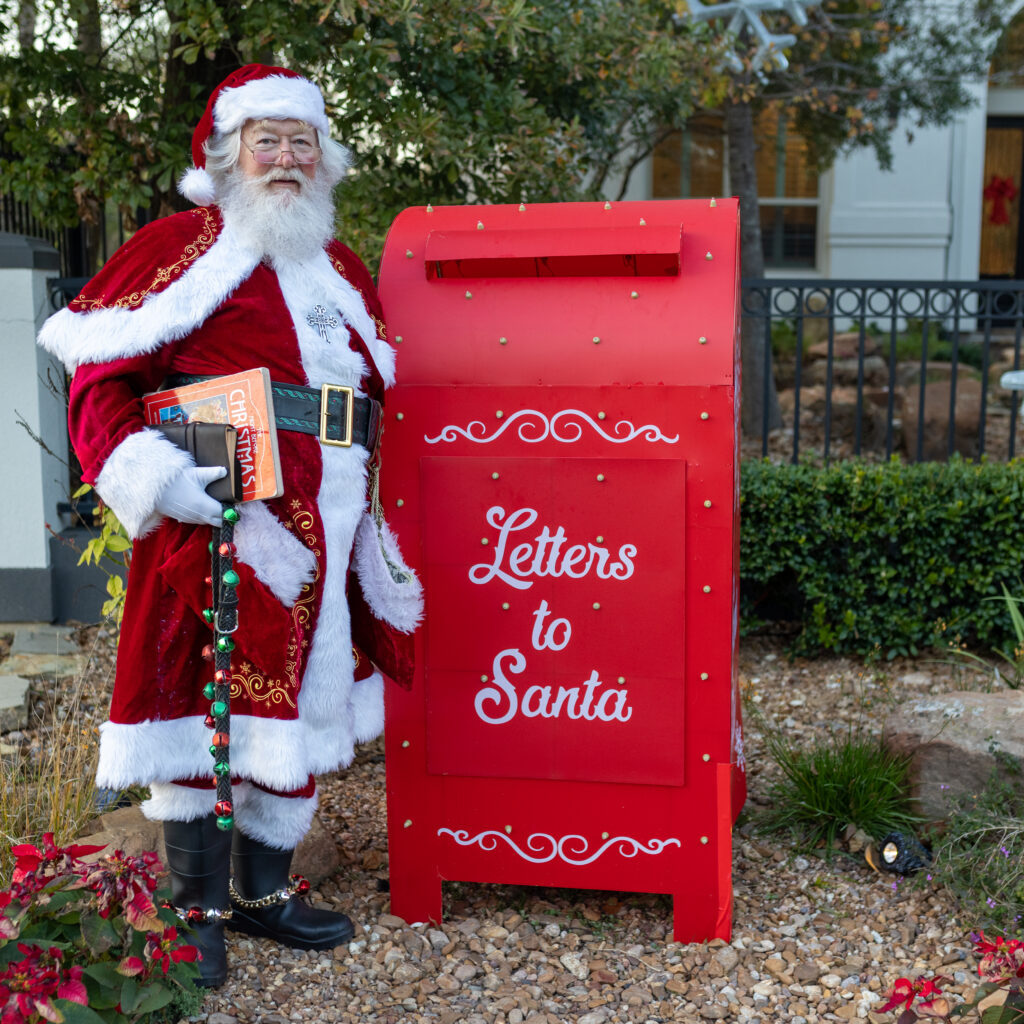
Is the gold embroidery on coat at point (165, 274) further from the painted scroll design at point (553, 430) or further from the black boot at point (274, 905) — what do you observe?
the black boot at point (274, 905)

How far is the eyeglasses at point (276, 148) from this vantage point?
7.47 ft

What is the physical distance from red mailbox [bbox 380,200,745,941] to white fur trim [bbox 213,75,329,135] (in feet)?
1.29

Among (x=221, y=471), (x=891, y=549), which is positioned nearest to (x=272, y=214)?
(x=221, y=471)

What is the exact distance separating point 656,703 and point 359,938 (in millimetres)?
910

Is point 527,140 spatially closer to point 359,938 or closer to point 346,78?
point 346,78

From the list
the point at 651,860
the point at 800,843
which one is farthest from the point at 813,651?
the point at 651,860

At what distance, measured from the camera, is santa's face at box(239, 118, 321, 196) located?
2.28 m

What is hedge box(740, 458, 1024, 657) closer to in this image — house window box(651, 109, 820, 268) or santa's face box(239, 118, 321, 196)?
santa's face box(239, 118, 321, 196)

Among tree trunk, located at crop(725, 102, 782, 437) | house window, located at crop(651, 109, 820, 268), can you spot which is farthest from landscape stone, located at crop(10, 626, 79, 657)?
house window, located at crop(651, 109, 820, 268)

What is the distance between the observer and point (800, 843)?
308 cm

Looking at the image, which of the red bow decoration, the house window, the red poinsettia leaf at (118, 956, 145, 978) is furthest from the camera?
A: the red bow decoration

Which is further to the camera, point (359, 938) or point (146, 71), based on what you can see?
point (146, 71)

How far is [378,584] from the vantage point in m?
2.47

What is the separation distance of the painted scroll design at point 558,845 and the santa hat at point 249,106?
1.59m
